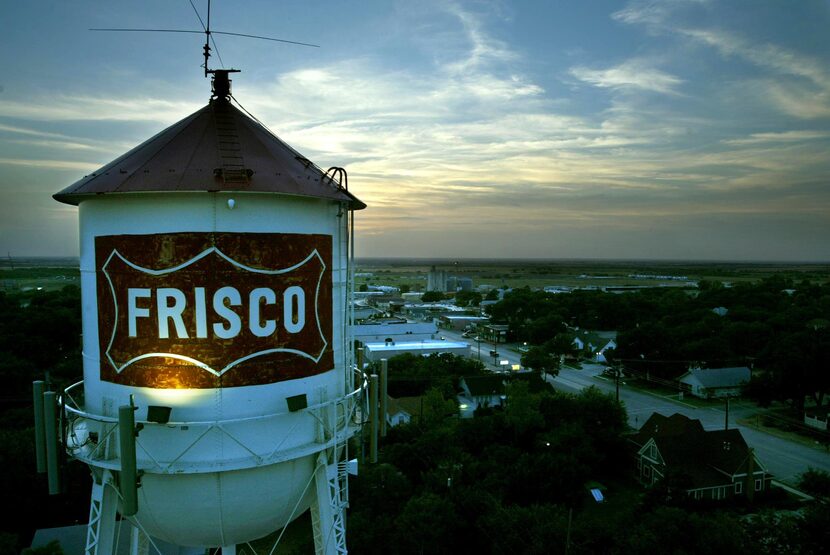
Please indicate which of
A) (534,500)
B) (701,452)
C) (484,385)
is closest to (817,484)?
(701,452)

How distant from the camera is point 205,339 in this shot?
6430 millimetres

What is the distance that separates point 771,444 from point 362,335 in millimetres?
35381

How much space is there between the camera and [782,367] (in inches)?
1336

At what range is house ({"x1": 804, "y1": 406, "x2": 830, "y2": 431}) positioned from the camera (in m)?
31.4

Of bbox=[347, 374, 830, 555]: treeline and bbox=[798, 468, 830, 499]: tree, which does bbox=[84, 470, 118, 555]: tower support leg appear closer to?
bbox=[347, 374, 830, 555]: treeline

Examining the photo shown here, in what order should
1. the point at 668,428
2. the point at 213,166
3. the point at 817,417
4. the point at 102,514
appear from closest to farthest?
the point at 213,166, the point at 102,514, the point at 668,428, the point at 817,417

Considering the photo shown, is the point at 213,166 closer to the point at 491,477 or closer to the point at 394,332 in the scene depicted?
the point at 491,477

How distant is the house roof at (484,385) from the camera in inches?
1430

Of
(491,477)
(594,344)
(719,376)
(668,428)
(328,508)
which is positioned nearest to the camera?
(328,508)

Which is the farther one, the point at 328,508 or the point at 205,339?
the point at 328,508

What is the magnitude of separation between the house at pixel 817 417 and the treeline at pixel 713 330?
1528 millimetres

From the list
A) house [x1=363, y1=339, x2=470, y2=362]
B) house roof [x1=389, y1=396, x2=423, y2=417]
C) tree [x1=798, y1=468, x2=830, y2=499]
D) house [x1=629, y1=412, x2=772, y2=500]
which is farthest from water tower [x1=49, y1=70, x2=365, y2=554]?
house [x1=363, y1=339, x2=470, y2=362]

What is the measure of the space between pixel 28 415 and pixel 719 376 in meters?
43.0

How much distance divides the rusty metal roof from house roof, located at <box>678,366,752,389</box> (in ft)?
129
